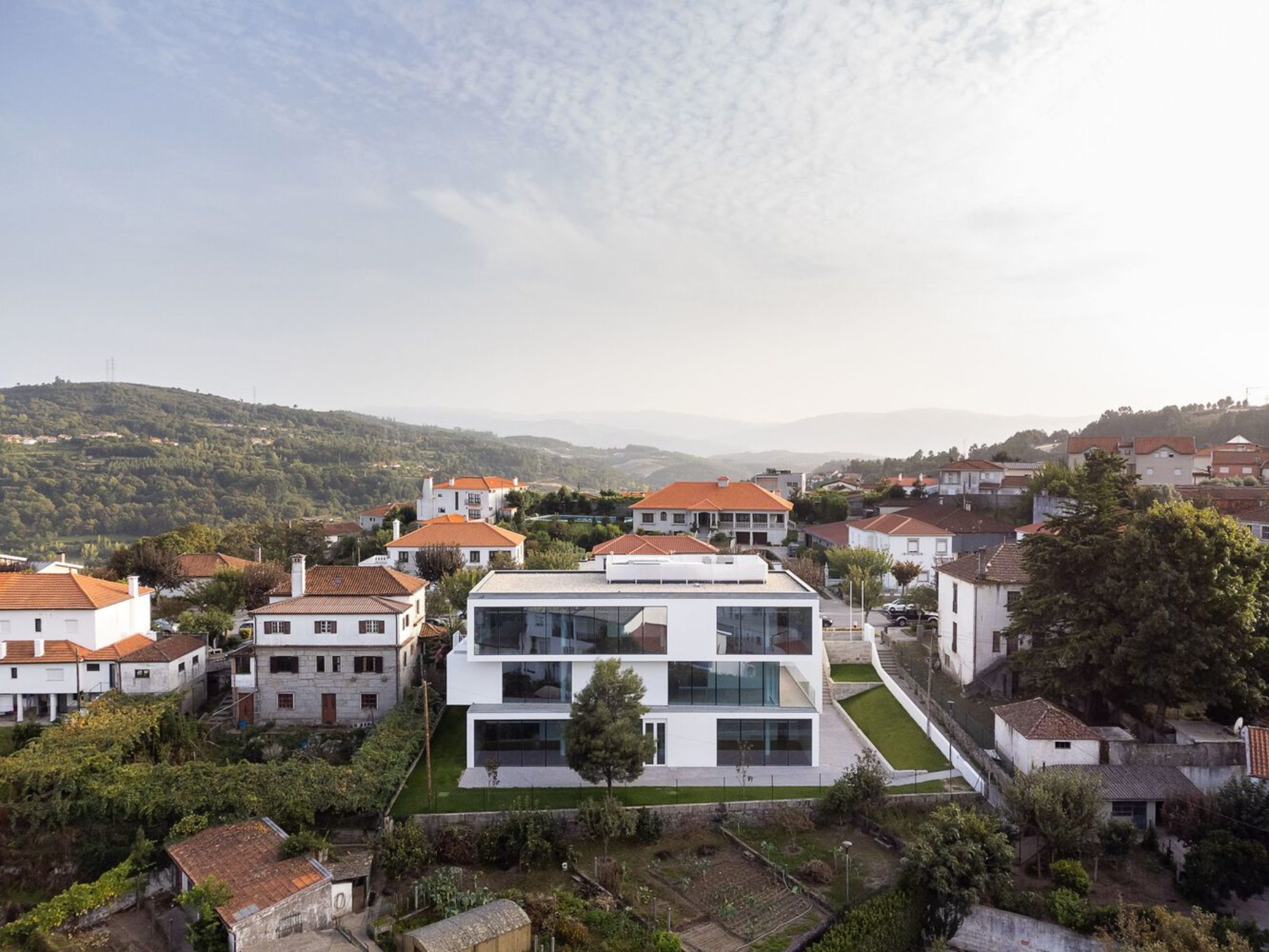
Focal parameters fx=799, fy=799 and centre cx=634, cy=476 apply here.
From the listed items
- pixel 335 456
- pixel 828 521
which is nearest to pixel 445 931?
pixel 828 521

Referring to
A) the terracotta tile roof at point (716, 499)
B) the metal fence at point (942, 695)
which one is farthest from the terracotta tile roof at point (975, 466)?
the metal fence at point (942, 695)

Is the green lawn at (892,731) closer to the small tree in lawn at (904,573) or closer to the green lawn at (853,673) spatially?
the green lawn at (853,673)

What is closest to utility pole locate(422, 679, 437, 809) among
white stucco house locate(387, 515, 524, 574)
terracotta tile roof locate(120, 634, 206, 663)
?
terracotta tile roof locate(120, 634, 206, 663)

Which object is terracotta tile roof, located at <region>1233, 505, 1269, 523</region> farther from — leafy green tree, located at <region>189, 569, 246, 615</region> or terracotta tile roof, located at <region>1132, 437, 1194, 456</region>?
leafy green tree, located at <region>189, 569, 246, 615</region>

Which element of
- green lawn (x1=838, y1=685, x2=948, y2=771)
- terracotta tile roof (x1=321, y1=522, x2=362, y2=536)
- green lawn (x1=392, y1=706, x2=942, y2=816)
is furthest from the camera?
terracotta tile roof (x1=321, y1=522, x2=362, y2=536)

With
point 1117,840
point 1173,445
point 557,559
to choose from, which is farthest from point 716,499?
point 1117,840

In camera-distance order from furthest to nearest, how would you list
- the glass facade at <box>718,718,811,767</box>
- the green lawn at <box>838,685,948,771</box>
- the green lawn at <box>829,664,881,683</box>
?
the green lawn at <box>829,664,881,683</box>
the green lawn at <box>838,685,948,771</box>
the glass facade at <box>718,718,811,767</box>

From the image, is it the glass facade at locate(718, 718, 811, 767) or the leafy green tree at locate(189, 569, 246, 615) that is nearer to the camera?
the glass facade at locate(718, 718, 811, 767)
